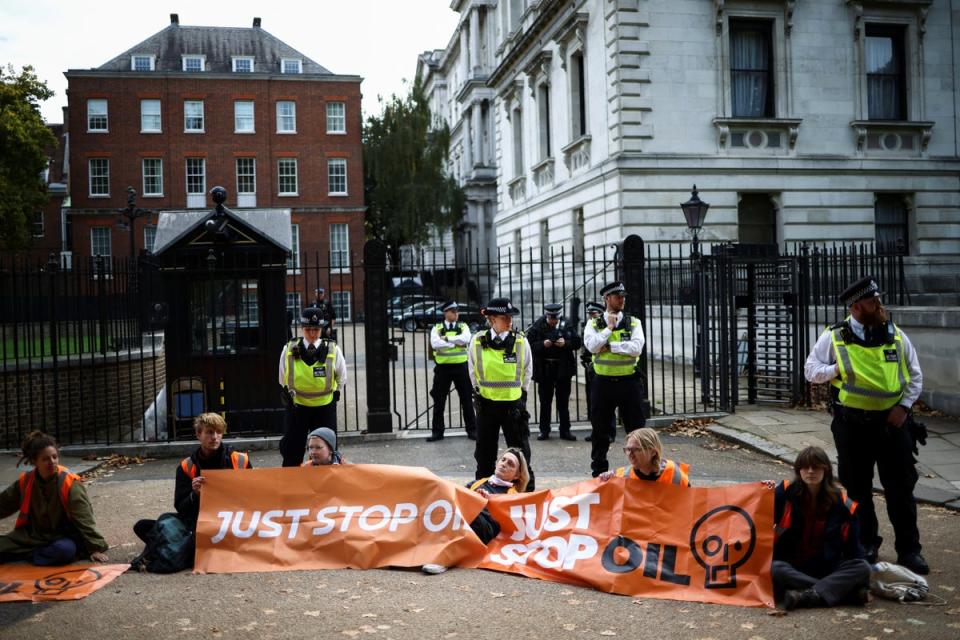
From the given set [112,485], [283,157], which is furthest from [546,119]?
[112,485]

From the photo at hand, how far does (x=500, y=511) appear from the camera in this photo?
6.93 m

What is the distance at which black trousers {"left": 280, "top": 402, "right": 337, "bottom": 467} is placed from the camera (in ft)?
29.5

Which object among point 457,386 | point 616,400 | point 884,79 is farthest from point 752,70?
point 616,400

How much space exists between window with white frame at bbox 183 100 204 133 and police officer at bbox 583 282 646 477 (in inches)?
1690

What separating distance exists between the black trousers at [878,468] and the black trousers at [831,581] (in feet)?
2.73

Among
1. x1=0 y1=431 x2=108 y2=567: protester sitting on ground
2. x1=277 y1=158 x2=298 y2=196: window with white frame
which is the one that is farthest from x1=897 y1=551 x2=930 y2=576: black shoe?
x1=277 y1=158 x2=298 y2=196: window with white frame

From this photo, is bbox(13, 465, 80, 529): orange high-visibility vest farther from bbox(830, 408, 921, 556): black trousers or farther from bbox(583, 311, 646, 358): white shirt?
bbox(830, 408, 921, 556): black trousers

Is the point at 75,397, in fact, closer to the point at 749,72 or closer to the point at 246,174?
the point at 749,72

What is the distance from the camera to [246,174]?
47.9m

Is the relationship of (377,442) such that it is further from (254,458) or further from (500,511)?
(500,511)

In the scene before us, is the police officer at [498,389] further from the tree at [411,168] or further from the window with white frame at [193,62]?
the window with white frame at [193,62]

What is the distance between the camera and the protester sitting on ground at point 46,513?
6.77m

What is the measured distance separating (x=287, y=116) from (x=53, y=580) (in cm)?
4431

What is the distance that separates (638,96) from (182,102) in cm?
3088
